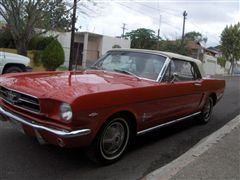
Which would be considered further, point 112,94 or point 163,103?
point 163,103

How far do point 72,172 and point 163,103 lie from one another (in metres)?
1.88

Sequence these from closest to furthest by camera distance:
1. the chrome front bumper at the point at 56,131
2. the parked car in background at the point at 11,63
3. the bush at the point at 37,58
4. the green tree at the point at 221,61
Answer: the chrome front bumper at the point at 56,131, the parked car in background at the point at 11,63, the bush at the point at 37,58, the green tree at the point at 221,61

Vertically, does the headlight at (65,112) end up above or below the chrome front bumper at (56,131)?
above

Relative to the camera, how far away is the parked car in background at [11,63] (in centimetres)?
1067

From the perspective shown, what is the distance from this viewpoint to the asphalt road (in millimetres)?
4273

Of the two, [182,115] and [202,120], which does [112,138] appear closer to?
[182,115]

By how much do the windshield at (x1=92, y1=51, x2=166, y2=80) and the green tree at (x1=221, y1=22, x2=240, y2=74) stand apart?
47.4m

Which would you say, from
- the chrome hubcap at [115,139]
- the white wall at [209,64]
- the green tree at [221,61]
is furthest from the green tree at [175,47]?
the chrome hubcap at [115,139]

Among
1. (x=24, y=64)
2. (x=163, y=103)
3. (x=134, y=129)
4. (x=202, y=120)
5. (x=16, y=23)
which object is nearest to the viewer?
(x=134, y=129)

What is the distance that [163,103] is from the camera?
5461 mm

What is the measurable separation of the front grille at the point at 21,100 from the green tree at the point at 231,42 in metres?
49.4

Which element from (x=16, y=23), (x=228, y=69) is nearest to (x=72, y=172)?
(x=16, y=23)

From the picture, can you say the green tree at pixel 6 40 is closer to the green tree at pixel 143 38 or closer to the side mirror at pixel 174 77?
the side mirror at pixel 174 77

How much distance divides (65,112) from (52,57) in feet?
53.8
